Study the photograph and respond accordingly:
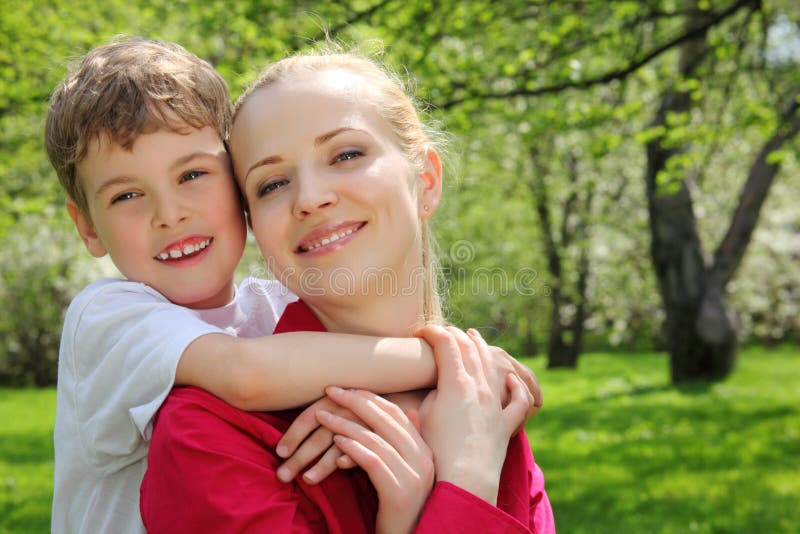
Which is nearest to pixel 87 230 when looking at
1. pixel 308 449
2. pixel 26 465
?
pixel 308 449

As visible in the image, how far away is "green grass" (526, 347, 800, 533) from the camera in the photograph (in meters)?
5.78

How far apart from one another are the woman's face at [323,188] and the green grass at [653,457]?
4.16 metres

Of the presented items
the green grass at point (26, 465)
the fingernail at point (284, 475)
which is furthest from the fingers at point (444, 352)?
the green grass at point (26, 465)

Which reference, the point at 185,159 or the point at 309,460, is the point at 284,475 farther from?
the point at 185,159

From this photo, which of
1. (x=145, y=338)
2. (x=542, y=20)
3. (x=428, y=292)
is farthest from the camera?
(x=542, y=20)

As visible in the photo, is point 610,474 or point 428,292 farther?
point 610,474

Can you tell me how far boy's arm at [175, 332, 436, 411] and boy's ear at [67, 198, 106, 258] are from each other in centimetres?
70

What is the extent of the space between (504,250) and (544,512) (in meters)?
18.6

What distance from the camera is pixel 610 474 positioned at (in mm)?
7160

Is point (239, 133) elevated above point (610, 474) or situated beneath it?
elevated above

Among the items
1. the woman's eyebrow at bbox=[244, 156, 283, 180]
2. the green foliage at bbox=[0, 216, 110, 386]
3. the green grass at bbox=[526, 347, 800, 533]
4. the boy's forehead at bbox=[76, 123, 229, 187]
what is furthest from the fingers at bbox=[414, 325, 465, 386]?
the green foliage at bbox=[0, 216, 110, 386]

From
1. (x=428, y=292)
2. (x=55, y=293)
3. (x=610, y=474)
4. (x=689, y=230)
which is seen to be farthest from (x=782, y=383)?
(x=55, y=293)

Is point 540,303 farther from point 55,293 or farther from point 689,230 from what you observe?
point 55,293

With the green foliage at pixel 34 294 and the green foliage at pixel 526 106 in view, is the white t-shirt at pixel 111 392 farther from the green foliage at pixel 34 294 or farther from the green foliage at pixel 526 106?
the green foliage at pixel 34 294
